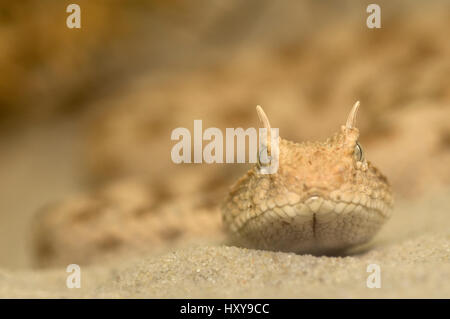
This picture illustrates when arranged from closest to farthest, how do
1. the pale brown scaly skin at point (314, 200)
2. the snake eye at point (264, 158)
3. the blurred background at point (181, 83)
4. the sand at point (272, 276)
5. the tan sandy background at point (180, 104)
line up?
the sand at point (272, 276) < the pale brown scaly skin at point (314, 200) < the snake eye at point (264, 158) < the tan sandy background at point (180, 104) < the blurred background at point (181, 83)

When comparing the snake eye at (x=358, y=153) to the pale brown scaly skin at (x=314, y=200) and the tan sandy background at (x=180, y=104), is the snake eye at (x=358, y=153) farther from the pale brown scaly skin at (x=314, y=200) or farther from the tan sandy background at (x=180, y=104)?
the tan sandy background at (x=180, y=104)

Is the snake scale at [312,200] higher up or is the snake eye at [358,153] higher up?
the snake eye at [358,153]

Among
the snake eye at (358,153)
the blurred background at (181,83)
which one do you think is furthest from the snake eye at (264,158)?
the blurred background at (181,83)

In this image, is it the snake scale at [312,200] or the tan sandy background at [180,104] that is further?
the tan sandy background at [180,104]

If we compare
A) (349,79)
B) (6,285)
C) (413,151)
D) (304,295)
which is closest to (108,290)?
(6,285)

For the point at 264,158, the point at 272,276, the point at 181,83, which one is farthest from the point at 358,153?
the point at 181,83

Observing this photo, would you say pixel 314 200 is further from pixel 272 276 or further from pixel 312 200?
pixel 272 276

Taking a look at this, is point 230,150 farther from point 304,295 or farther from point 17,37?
point 304,295
